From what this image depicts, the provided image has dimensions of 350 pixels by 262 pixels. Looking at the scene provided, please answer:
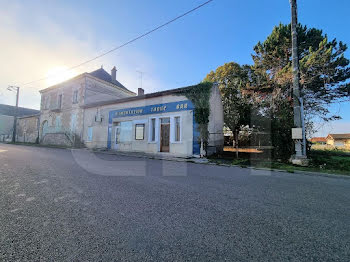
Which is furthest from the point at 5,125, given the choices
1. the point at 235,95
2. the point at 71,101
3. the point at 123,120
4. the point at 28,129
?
the point at 235,95

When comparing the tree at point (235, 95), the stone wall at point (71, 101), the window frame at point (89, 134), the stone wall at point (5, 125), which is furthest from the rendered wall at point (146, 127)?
the stone wall at point (5, 125)

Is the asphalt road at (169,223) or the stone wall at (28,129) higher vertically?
the stone wall at (28,129)

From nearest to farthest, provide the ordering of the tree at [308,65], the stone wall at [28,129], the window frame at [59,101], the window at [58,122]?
the tree at [308,65] < the window at [58,122] < the window frame at [59,101] < the stone wall at [28,129]

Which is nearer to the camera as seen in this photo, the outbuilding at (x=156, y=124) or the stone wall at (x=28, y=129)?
the outbuilding at (x=156, y=124)

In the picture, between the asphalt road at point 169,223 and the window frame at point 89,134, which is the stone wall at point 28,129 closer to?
the window frame at point 89,134

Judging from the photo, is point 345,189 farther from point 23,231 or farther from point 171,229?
point 23,231

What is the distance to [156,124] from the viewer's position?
12062 mm

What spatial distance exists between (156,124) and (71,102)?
1387 cm

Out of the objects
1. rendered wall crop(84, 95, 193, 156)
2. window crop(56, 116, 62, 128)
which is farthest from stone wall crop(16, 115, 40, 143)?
rendered wall crop(84, 95, 193, 156)

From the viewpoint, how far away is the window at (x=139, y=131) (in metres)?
12.6

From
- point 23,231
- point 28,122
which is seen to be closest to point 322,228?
point 23,231

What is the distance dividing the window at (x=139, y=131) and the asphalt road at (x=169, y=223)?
8770 mm

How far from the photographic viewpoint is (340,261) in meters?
1.59

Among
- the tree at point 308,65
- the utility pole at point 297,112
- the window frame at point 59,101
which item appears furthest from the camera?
the window frame at point 59,101
